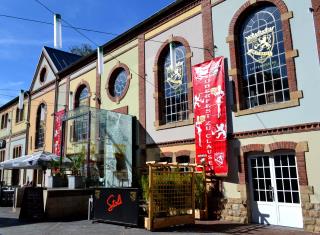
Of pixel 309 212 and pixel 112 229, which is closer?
pixel 309 212

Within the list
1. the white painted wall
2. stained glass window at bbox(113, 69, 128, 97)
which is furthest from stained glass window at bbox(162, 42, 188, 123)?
the white painted wall

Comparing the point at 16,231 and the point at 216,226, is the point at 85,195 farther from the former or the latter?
the point at 216,226

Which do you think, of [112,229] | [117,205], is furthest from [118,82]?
[112,229]

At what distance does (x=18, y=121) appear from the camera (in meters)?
31.4

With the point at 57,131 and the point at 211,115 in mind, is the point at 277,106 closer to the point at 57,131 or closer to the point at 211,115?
the point at 211,115

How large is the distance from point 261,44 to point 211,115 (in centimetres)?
325

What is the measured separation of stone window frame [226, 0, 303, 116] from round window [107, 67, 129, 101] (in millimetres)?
6978

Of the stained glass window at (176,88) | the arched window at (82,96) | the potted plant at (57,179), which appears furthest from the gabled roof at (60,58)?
the stained glass window at (176,88)

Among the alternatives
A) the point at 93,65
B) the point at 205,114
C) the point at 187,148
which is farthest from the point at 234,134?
the point at 93,65

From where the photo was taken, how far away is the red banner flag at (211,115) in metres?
12.6

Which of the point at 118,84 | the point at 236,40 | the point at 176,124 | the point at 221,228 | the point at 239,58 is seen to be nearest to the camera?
the point at 221,228

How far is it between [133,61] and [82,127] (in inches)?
179

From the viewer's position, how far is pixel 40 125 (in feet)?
90.1

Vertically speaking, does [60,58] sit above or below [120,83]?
above
